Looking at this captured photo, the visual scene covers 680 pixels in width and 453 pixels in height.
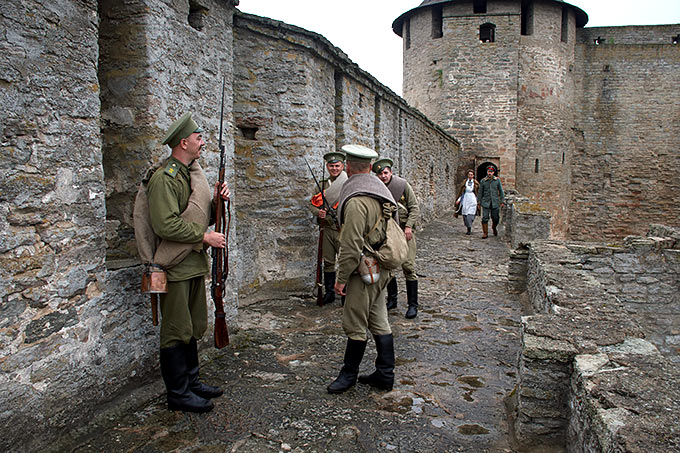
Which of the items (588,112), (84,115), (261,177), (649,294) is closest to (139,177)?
(84,115)

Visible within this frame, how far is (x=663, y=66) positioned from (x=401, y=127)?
2005cm

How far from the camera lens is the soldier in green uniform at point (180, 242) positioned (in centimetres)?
308

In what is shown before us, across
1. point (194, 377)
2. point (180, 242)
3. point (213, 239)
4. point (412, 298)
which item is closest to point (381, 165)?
point (412, 298)

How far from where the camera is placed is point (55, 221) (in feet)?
9.39

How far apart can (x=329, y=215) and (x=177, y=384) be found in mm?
2953

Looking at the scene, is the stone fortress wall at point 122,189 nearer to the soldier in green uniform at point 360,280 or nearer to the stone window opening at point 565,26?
the soldier in green uniform at point 360,280

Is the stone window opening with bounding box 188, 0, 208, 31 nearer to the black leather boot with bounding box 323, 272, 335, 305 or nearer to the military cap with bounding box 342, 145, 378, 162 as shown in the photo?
the military cap with bounding box 342, 145, 378, 162

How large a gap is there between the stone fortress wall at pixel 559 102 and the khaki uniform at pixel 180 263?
2002cm

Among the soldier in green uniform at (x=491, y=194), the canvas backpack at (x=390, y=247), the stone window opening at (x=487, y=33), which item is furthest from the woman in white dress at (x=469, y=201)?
the stone window opening at (x=487, y=33)

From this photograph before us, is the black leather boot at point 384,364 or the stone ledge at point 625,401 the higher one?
the stone ledge at point 625,401

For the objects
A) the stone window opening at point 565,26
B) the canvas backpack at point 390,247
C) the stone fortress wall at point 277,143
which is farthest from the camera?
the stone window opening at point 565,26

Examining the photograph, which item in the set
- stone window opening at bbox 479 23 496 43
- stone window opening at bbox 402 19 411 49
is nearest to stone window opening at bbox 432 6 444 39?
stone window opening at bbox 402 19 411 49

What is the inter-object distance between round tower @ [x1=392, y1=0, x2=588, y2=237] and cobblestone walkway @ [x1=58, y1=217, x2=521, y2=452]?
17703 mm

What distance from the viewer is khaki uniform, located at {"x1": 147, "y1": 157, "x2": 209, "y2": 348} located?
3061 mm
